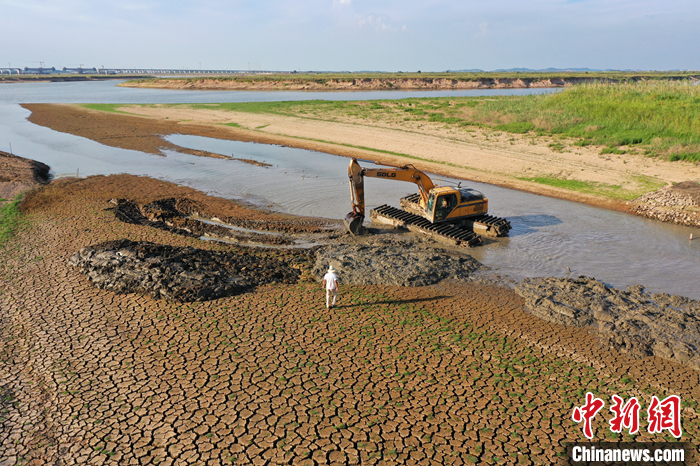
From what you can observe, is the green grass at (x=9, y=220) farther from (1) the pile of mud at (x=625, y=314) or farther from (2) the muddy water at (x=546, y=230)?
(1) the pile of mud at (x=625, y=314)

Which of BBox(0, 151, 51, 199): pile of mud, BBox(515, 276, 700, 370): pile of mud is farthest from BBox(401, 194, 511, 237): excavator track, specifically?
BBox(0, 151, 51, 199): pile of mud

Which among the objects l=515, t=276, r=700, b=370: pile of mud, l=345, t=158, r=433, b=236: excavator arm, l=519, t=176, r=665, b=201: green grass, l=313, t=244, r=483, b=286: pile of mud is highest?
l=345, t=158, r=433, b=236: excavator arm

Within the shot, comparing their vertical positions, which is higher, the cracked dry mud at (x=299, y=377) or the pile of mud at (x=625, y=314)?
the pile of mud at (x=625, y=314)

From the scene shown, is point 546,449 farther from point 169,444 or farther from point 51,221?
point 51,221

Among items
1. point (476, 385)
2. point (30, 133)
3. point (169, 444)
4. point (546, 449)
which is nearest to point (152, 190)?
point (169, 444)

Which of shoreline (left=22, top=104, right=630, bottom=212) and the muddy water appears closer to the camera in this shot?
the muddy water

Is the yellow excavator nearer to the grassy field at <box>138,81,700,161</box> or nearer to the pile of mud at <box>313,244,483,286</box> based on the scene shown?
the pile of mud at <box>313,244,483,286</box>

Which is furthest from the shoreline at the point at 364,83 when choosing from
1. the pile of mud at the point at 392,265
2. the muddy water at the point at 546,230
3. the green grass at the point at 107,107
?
the pile of mud at the point at 392,265
